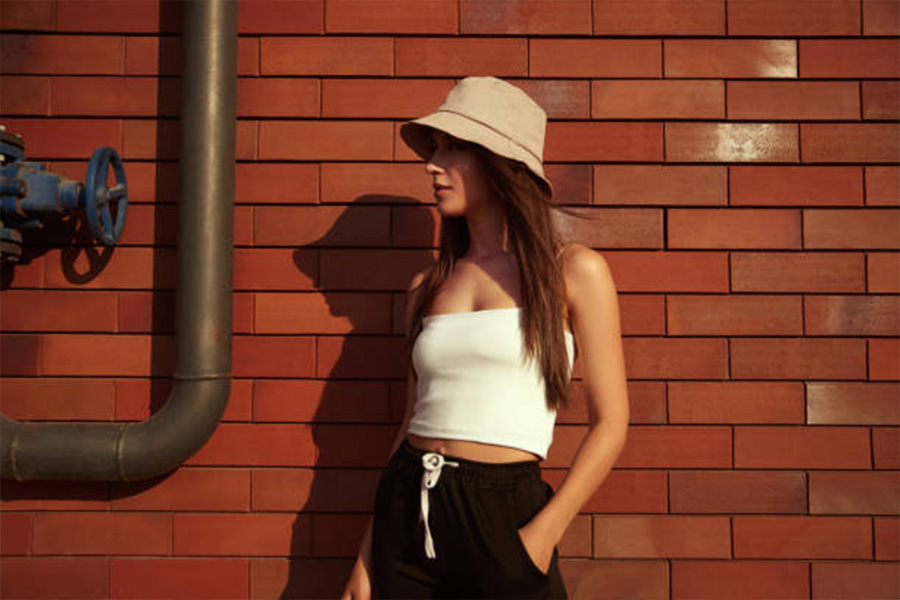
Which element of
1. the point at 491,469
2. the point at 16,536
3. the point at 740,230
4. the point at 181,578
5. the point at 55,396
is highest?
the point at 740,230

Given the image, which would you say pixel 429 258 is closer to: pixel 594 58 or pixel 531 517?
pixel 594 58

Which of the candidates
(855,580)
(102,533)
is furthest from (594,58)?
(102,533)

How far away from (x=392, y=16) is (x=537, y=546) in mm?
1841

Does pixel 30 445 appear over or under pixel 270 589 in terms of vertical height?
over

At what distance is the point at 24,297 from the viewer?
245 cm

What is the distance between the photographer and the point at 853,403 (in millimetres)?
2361

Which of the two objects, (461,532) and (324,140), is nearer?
(461,532)

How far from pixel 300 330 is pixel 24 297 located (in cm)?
100

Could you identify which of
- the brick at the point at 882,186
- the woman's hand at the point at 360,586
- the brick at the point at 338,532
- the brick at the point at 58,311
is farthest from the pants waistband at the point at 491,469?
the brick at the point at 882,186

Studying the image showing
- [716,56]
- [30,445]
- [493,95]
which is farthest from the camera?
[716,56]

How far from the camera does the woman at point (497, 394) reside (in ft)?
5.59

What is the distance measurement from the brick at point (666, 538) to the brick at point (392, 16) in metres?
1.85

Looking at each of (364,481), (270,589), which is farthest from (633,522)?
(270,589)

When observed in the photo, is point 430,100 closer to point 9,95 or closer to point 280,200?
point 280,200
